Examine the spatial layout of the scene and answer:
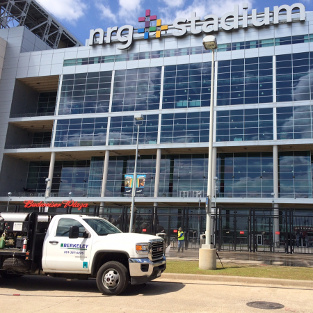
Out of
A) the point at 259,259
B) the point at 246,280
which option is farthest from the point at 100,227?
the point at 259,259

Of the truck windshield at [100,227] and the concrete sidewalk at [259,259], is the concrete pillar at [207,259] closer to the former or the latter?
the concrete sidewalk at [259,259]

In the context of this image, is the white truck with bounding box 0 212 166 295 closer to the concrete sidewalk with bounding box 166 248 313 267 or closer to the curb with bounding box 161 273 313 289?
the curb with bounding box 161 273 313 289

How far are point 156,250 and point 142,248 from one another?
68 cm

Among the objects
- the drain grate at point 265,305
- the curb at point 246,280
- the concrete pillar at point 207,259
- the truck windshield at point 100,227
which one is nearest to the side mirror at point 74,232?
the truck windshield at point 100,227

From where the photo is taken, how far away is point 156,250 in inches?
359

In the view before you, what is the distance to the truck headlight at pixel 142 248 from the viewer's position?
27.9 ft

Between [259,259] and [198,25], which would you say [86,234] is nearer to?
[259,259]

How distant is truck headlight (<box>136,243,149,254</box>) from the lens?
27.9 feet

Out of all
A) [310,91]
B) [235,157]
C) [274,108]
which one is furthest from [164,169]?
[310,91]

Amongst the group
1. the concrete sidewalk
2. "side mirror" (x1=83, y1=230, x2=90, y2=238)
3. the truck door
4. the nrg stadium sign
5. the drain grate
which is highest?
the nrg stadium sign

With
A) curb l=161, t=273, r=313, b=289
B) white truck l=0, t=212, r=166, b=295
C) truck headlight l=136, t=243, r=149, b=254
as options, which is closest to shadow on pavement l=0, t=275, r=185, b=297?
white truck l=0, t=212, r=166, b=295

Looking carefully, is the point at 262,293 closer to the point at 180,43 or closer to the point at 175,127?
the point at 175,127

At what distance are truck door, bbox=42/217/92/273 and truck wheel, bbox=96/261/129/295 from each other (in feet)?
1.48

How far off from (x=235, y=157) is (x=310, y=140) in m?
9.68
